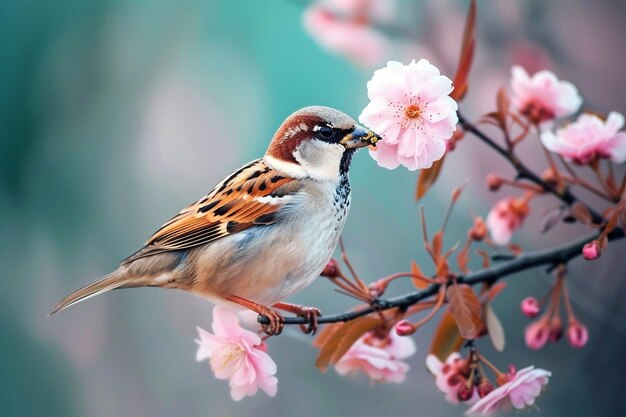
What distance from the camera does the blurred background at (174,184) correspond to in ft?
2.95

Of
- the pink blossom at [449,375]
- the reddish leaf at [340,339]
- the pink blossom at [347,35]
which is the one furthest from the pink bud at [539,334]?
the pink blossom at [347,35]

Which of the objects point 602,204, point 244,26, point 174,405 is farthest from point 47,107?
point 602,204

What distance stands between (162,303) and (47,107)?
0.29 meters

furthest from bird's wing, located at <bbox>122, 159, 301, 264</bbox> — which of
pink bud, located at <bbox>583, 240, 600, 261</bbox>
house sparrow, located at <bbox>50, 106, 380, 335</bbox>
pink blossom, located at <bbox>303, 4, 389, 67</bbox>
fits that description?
pink blossom, located at <bbox>303, 4, 389, 67</bbox>

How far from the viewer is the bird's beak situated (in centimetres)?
44

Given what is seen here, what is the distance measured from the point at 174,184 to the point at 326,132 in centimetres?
52

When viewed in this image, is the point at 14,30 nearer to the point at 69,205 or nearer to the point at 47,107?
the point at 47,107

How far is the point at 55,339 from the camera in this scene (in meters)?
0.90

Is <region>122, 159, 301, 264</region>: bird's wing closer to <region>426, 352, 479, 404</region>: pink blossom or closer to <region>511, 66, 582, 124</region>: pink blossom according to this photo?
<region>426, 352, 479, 404</region>: pink blossom

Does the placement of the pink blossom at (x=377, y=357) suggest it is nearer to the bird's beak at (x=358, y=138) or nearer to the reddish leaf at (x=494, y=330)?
the reddish leaf at (x=494, y=330)

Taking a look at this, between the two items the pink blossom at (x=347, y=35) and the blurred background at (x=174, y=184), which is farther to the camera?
the pink blossom at (x=347, y=35)

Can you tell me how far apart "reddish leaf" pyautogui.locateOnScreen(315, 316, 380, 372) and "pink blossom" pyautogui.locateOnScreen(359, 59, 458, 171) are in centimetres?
16

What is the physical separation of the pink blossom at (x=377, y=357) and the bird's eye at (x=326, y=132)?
18 cm

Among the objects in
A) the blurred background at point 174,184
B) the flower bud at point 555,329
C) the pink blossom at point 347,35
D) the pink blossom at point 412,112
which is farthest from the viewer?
the pink blossom at point 347,35
